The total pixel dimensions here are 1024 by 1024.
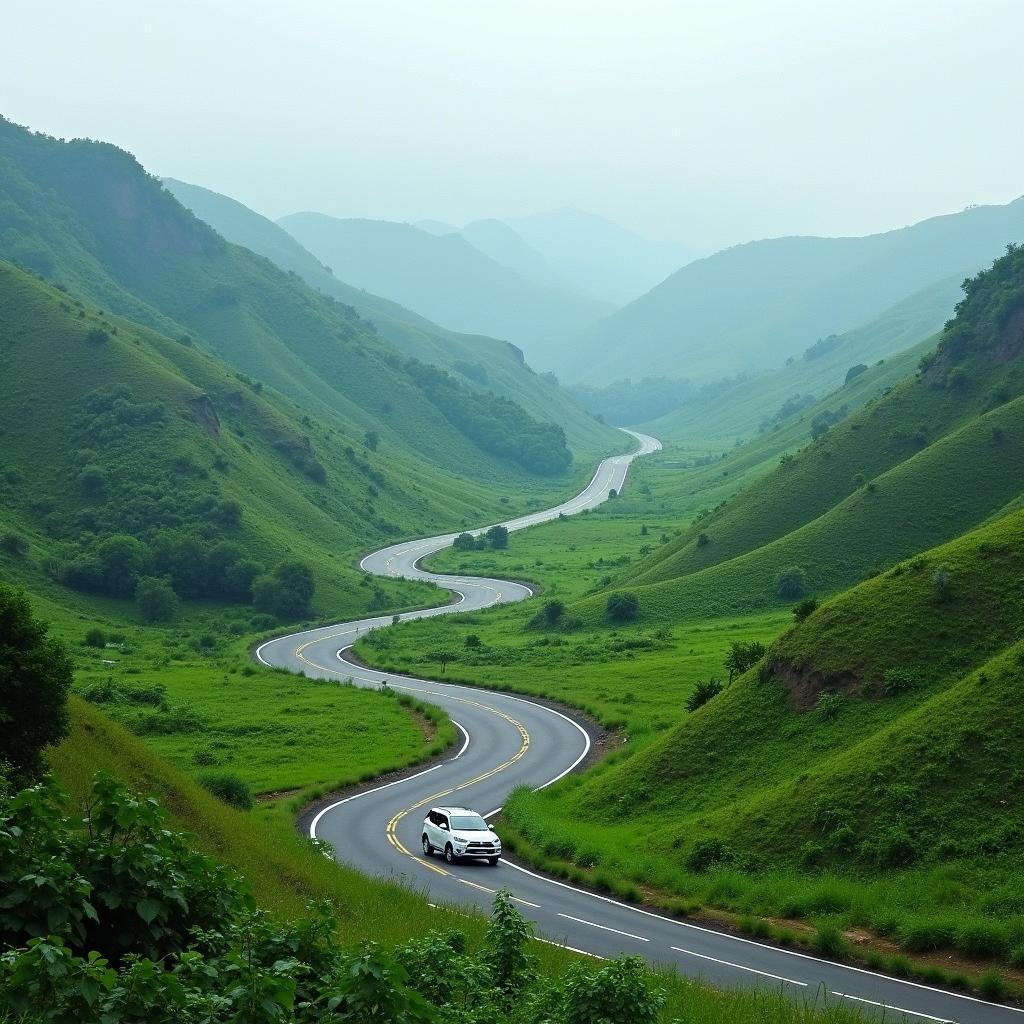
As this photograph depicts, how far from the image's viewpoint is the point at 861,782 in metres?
34.7

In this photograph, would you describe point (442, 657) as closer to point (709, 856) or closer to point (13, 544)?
point (13, 544)

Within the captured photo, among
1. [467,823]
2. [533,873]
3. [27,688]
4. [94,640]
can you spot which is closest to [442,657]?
[94,640]

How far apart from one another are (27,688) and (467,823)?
60.5ft

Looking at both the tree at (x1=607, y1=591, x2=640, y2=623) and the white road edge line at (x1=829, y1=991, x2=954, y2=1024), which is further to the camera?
the tree at (x1=607, y1=591, x2=640, y2=623)

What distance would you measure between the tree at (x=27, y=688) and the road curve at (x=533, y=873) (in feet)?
43.2

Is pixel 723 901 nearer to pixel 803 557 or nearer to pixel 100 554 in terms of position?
pixel 803 557

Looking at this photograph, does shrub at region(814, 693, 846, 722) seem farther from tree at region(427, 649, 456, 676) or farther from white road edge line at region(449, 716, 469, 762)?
tree at region(427, 649, 456, 676)

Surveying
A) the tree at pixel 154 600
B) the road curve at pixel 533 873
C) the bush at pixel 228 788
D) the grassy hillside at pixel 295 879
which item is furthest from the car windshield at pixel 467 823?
the tree at pixel 154 600

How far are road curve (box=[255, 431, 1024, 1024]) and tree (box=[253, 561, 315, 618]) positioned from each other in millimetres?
27880

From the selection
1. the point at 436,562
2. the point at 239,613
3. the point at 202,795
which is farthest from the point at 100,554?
the point at 202,795

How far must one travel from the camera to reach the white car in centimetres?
3909

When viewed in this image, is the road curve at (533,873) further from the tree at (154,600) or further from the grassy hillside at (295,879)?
the tree at (154,600)

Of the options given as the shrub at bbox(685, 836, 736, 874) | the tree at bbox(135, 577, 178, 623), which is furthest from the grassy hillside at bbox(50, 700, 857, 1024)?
the tree at bbox(135, 577, 178, 623)

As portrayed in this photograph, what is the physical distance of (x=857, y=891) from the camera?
30656 mm
